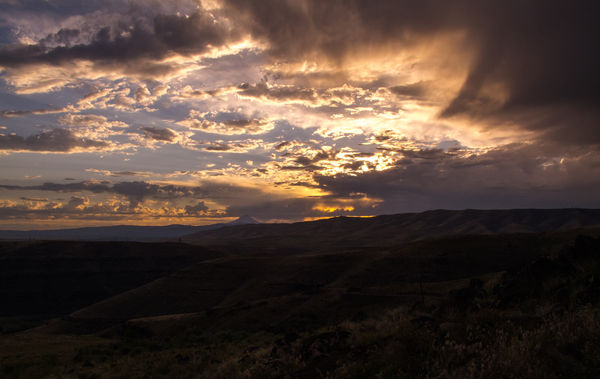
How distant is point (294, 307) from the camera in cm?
4691

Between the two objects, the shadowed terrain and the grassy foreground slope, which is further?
the shadowed terrain

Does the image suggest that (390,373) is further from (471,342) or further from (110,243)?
(110,243)

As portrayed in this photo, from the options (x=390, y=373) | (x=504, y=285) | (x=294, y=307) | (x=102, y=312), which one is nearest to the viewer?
(x=390, y=373)

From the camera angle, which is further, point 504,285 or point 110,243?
point 110,243

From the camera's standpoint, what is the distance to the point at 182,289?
88875 mm

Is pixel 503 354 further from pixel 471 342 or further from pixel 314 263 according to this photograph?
pixel 314 263

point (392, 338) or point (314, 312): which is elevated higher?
point (392, 338)

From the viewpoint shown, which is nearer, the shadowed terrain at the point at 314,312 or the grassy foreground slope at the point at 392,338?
the grassy foreground slope at the point at 392,338

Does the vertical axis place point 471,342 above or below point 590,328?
below

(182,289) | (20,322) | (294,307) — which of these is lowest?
(20,322)

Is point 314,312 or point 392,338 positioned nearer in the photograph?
point 392,338

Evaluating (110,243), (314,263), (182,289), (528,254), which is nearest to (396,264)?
(314,263)

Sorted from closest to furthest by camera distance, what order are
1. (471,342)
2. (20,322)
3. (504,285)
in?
(471,342)
(504,285)
(20,322)

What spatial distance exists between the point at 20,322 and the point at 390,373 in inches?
4224
